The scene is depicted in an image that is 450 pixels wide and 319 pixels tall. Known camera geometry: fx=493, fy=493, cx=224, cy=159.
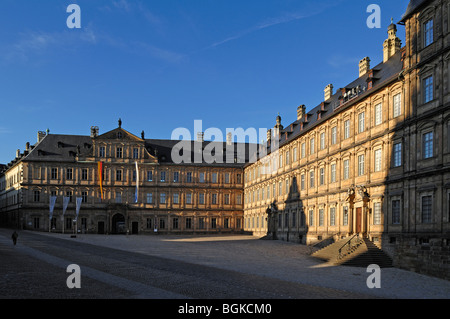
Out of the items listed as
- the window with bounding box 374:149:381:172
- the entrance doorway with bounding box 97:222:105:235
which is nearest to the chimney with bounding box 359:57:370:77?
the window with bounding box 374:149:381:172

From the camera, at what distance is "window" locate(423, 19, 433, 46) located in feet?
93.8

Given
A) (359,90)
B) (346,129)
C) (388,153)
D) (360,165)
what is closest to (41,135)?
(346,129)

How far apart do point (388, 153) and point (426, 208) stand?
19.4 feet

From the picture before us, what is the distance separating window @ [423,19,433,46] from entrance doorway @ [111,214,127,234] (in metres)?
58.4

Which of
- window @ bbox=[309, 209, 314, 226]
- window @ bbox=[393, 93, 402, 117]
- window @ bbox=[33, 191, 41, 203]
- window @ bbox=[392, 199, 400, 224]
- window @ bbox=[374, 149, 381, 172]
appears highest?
window @ bbox=[393, 93, 402, 117]

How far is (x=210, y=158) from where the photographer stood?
267ft

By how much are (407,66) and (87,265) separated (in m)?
22.6

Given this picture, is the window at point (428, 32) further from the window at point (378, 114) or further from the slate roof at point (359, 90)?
the window at point (378, 114)

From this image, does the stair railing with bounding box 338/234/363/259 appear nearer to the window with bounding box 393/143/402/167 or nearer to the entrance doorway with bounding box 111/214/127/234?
the window with bounding box 393/143/402/167

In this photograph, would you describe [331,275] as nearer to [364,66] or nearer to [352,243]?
[352,243]

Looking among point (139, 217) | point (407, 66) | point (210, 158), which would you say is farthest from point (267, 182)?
point (407, 66)

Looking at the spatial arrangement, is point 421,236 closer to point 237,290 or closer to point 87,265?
point 237,290

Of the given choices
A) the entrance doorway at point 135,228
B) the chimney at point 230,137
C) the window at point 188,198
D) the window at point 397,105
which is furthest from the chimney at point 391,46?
the entrance doorway at point 135,228

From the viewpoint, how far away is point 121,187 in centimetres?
7756
